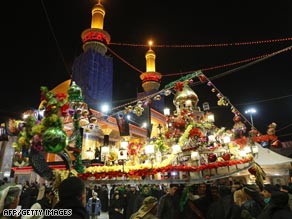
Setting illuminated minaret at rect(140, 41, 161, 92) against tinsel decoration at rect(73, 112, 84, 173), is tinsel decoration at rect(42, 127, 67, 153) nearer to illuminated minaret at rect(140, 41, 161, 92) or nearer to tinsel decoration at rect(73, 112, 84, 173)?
tinsel decoration at rect(73, 112, 84, 173)

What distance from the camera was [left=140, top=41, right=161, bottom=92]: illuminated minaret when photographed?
32.4 metres

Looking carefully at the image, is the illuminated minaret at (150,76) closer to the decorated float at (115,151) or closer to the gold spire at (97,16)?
the gold spire at (97,16)

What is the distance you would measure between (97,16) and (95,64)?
6.58m

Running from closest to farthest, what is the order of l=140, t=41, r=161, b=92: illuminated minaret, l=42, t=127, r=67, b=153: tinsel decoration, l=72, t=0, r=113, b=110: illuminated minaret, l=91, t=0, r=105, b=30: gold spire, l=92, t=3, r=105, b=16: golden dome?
l=42, t=127, r=67, b=153: tinsel decoration
l=72, t=0, r=113, b=110: illuminated minaret
l=91, t=0, r=105, b=30: gold spire
l=92, t=3, r=105, b=16: golden dome
l=140, t=41, r=161, b=92: illuminated minaret

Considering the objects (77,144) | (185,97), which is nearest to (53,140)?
(77,144)

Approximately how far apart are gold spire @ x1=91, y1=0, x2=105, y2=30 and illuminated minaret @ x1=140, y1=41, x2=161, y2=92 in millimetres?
9914

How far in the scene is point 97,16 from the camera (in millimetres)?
24141

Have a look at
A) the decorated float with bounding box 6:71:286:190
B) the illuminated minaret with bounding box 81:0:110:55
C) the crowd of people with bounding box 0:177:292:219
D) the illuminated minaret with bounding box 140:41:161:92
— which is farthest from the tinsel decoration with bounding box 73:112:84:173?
the illuminated minaret with bounding box 140:41:161:92

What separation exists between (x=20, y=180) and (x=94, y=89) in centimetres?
987

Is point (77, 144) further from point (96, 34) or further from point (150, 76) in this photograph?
point (150, 76)

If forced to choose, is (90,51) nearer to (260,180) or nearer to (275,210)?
(260,180)

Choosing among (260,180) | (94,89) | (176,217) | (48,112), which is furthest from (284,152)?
(48,112)

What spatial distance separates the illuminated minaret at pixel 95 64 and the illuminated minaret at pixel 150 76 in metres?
9.89

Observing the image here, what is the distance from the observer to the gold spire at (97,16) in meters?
23.9
